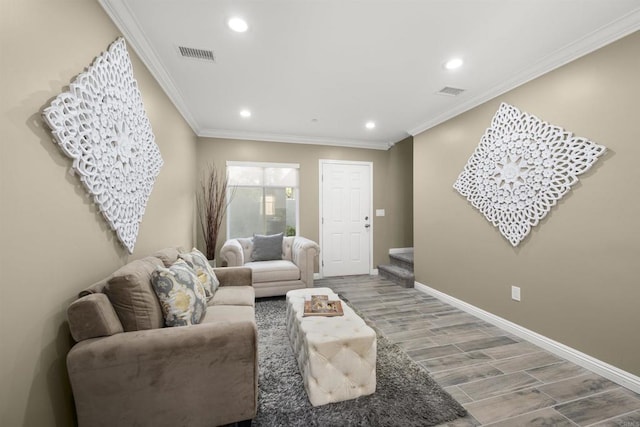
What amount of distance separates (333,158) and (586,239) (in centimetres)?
356

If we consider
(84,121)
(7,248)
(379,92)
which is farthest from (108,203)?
(379,92)

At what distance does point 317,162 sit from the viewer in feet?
15.8

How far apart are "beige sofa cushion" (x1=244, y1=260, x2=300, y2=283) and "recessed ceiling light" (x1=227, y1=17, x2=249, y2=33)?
266 cm

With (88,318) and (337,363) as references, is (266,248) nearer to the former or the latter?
(337,363)

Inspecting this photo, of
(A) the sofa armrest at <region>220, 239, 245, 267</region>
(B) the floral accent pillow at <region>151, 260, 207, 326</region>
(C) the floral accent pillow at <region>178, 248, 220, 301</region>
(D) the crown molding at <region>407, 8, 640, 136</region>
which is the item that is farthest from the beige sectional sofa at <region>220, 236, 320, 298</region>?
(D) the crown molding at <region>407, 8, 640, 136</region>

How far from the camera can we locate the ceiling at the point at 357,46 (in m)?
1.77

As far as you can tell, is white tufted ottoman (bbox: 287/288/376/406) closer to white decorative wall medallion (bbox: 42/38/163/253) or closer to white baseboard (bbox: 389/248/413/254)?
white decorative wall medallion (bbox: 42/38/163/253)

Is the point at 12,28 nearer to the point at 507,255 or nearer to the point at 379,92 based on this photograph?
the point at 379,92

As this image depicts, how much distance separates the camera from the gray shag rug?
1.54 m

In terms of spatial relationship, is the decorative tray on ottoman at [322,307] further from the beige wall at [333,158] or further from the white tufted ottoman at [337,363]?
the beige wall at [333,158]

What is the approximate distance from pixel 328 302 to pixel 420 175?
2743 mm

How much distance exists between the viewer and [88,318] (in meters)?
1.24

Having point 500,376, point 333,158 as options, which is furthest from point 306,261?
point 500,376

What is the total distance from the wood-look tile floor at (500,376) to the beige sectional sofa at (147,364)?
1.30m
